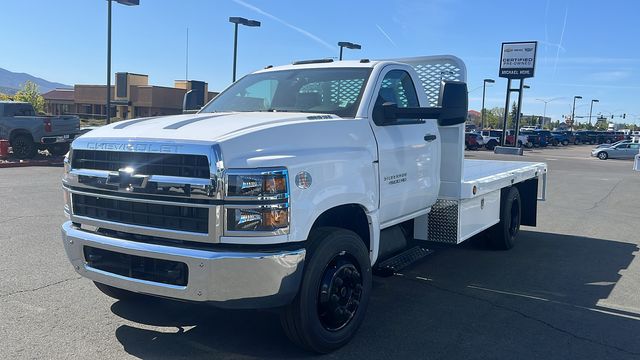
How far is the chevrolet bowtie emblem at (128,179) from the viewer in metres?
3.59

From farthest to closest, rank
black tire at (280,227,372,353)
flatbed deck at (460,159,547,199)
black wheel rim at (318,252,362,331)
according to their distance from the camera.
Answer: flatbed deck at (460,159,547,199), black wheel rim at (318,252,362,331), black tire at (280,227,372,353)

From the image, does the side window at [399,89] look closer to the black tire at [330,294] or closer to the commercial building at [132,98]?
the black tire at [330,294]

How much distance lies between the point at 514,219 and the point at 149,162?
19.9 ft

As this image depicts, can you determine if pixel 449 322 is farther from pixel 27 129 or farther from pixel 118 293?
pixel 27 129

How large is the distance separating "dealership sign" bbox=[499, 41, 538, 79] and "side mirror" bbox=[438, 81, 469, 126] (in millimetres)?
42518

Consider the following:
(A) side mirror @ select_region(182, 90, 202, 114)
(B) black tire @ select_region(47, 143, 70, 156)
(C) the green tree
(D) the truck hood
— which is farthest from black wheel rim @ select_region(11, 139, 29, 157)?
(C) the green tree

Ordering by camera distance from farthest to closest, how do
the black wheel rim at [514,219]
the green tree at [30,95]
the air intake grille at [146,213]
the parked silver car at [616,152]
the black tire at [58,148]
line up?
the green tree at [30,95]
the parked silver car at [616,152]
the black tire at [58,148]
the black wheel rim at [514,219]
the air intake grille at [146,213]

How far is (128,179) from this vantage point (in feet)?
12.0

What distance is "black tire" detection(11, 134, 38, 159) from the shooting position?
19.3 metres

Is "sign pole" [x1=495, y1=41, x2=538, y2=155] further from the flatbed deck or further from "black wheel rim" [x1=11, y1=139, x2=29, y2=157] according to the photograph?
the flatbed deck

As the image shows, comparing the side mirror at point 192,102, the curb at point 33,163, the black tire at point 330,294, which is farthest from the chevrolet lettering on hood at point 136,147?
the curb at point 33,163

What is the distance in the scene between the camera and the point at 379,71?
481 centimetres

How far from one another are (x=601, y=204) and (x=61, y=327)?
12736 mm

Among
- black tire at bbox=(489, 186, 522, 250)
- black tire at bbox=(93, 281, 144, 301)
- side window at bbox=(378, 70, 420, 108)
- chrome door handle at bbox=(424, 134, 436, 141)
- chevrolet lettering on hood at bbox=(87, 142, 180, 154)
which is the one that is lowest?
black tire at bbox=(93, 281, 144, 301)
